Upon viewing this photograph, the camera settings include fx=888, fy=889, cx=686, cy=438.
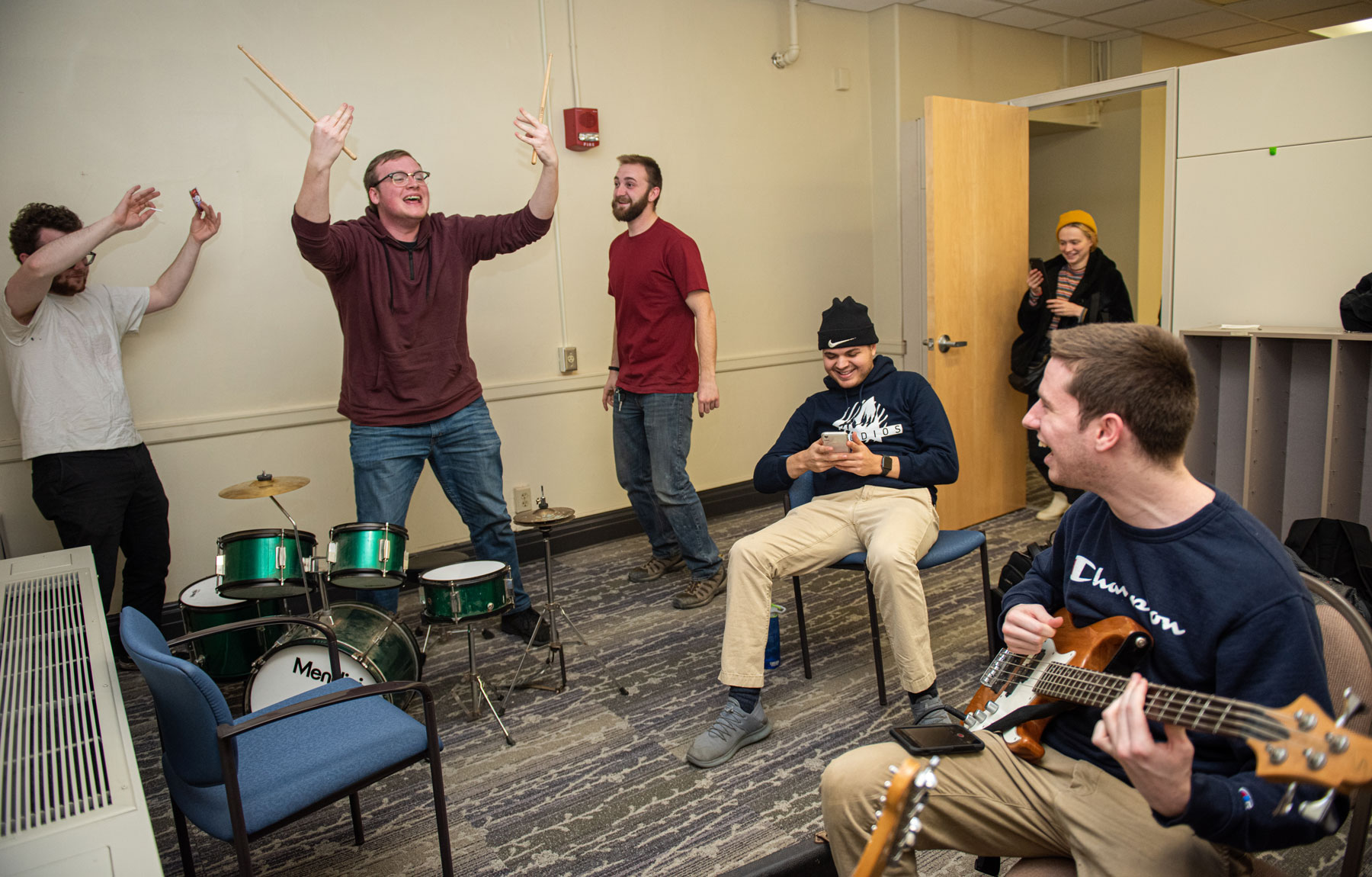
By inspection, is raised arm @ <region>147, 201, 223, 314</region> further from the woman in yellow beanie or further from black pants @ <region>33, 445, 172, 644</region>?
the woman in yellow beanie

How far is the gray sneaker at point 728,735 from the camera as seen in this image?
2484 millimetres

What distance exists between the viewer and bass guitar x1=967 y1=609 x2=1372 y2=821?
3.06 feet

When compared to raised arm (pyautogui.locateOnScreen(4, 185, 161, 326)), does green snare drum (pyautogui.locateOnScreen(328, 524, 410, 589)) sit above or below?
below

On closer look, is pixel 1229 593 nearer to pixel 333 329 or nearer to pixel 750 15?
pixel 333 329

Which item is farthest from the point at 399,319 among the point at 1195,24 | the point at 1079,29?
the point at 1195,24

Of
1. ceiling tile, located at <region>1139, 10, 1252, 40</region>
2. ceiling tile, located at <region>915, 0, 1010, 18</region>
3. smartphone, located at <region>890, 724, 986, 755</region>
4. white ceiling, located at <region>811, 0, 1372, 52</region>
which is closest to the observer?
smartphone, located at <region>890, 724, 986, 755</region>

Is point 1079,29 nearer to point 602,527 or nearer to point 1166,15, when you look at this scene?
point 1166,15

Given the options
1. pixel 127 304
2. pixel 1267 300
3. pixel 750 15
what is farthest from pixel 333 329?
pixel 1267 300

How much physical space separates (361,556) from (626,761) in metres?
0.96

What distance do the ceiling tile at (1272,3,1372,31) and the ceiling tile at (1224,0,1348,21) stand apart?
13 cm

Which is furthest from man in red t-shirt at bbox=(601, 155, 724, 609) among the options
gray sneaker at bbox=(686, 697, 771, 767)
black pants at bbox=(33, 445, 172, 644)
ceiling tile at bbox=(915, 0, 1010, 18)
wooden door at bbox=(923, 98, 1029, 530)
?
ceiling tile at bbox=(915, 0, 1010, 18)

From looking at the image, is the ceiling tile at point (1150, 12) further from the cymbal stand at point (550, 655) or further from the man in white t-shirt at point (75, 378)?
the man in white t-shirt at point (75, 378)

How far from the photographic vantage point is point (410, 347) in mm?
3129

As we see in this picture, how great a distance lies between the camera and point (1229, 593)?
4.00ft
